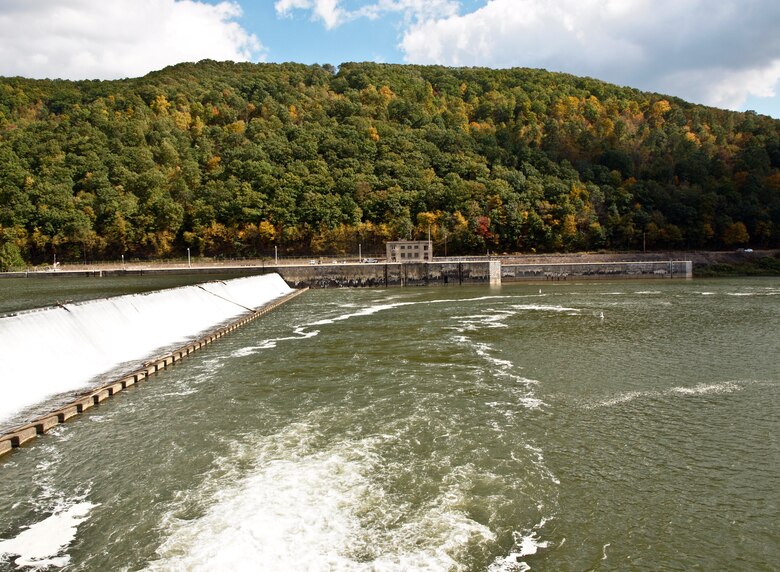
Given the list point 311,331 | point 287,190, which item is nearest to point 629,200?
point 287,190

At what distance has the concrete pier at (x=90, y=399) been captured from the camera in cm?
1235

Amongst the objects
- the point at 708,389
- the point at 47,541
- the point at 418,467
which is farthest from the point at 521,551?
the point at 708,389

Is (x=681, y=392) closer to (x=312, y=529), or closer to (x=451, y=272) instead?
(x=312, y=529)

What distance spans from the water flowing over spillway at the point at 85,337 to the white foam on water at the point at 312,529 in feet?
27.1

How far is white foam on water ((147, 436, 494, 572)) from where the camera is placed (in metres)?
7.89

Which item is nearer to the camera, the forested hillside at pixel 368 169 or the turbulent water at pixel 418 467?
the turbulent water at pixel 418 467

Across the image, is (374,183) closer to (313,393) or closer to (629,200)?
(629,200)

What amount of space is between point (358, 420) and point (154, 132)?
4778 inches

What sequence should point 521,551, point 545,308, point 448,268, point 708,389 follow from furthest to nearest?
point 448,268, point 545,308, point 708,389, point 521,551

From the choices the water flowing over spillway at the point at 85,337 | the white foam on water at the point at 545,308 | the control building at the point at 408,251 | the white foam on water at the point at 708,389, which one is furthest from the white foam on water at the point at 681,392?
the control building at the point at 408,251

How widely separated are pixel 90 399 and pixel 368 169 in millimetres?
92722

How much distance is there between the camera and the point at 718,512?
9.08 meters

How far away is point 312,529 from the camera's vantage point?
28.8 feet

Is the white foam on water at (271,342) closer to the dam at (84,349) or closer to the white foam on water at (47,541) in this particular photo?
the dam at (84,349)
